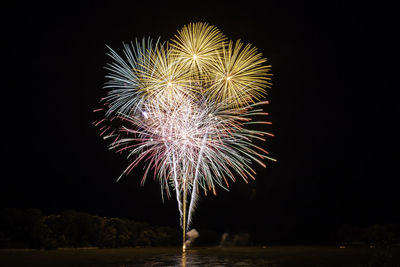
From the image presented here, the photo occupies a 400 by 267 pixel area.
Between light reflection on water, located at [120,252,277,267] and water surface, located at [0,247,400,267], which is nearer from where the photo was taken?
light reflection on water, located at [120,252,277,267]

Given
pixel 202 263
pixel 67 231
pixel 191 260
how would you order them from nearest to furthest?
pixel 202 263 → pixel 191 260 → pixel 67 231

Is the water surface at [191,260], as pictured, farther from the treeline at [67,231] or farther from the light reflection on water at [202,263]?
the treeline at [67,231]

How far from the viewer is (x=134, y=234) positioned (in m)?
49.2

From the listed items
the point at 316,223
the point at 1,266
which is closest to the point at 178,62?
the point at 1,266

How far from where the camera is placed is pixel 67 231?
40.7 m

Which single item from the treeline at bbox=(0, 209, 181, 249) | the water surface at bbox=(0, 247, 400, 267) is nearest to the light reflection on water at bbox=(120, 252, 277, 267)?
the water surface at bbox=(0, 247, 400, 267)

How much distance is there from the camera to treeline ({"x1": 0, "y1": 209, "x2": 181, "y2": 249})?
37.3 metres

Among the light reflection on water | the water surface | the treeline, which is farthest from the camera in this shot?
the treeline

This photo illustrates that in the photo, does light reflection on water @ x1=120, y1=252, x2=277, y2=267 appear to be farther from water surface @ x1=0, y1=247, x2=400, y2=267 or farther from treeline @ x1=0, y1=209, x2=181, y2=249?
treeline @ x1=0, y1=209, x2=181, y2=249

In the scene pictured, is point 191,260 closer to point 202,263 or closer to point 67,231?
point 202,263

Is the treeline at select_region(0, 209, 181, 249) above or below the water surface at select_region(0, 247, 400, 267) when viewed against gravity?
above

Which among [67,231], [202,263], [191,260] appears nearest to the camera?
[202,263]

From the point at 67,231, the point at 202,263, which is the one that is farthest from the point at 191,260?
the point at 67,231

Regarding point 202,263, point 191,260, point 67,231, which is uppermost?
point 67,231
